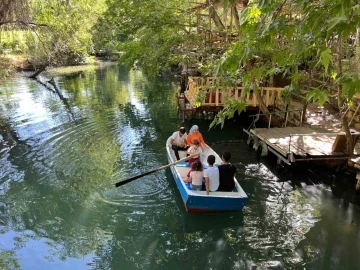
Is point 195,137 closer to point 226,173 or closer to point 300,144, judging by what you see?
point 226,173

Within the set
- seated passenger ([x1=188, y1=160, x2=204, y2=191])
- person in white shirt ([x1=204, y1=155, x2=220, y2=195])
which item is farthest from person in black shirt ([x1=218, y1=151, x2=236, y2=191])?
seated passenger ([x1=188, y1=160, x2=204, y2=191])

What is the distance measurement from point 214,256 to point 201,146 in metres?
3.79

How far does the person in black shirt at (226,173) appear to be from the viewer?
7582 mm

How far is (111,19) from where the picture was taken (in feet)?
50.8

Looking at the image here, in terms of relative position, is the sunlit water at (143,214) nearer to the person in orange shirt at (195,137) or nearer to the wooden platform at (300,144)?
the wooden platform at (300,144)

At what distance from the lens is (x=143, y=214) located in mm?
8195

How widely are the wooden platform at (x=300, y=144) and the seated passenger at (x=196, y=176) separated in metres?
3.04

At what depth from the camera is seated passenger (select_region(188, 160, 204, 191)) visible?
771 cm

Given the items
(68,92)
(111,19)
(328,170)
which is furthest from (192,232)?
(68,92)

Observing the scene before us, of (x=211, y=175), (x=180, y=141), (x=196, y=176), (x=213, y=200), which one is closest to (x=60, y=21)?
(x=180, y=141)

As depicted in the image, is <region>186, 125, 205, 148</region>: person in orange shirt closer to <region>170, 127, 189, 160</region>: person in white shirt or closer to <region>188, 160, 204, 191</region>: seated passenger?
<region>170, 127, 189, 160</region>: person in white shirt

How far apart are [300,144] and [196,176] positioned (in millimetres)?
4404

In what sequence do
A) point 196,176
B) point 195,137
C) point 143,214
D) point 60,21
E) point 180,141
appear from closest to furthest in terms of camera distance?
point 196,176, point 143,214, point 195,137, point 180,141, point 60,21

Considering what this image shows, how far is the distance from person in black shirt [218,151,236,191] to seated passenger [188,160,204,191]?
457 millimetres
